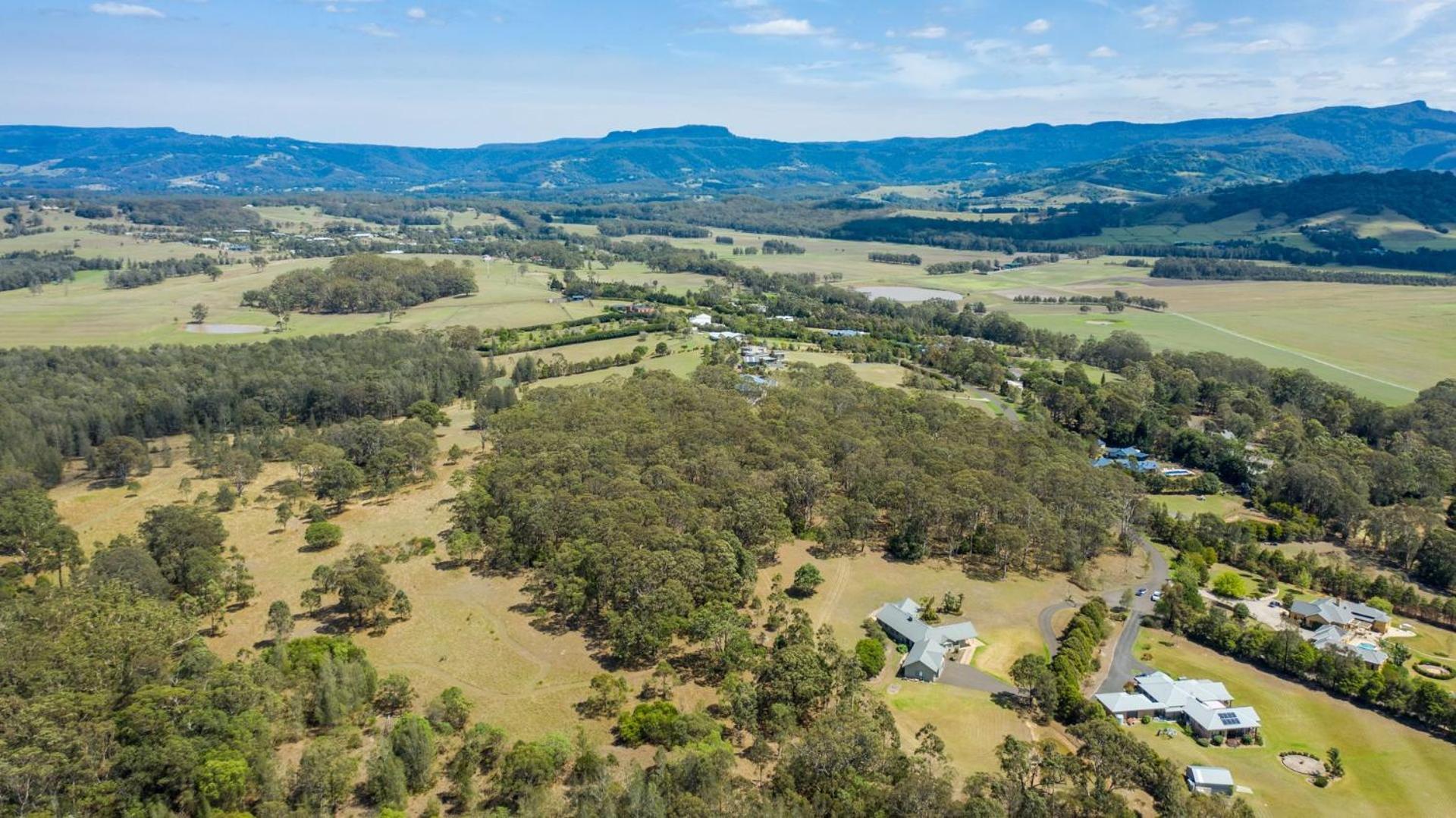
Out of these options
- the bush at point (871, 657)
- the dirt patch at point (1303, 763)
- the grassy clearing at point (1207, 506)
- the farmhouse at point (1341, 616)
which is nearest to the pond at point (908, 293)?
the grassy clearing at point (1207, 506)

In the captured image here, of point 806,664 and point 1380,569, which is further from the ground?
point 806,664

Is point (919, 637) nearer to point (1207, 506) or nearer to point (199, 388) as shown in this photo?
point (1207, 506)

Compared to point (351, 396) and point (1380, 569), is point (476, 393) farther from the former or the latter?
point (1380, 569)

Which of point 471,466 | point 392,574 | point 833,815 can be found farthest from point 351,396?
point 833,815

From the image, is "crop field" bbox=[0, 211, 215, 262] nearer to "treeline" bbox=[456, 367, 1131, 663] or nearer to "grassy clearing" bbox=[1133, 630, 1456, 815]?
"treeline" bbox=[456, 367, 1131, 663]

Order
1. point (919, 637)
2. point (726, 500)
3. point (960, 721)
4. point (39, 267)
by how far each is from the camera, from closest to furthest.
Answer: point (960, 721), point (919, 637), point (726, 500), point (39, 267)

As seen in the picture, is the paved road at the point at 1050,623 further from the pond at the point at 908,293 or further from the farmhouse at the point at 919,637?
the pond at the point at 908,293

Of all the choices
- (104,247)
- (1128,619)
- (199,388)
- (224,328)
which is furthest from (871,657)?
(104,247)
